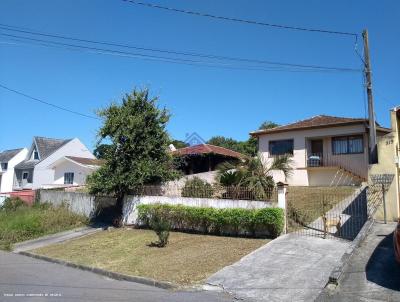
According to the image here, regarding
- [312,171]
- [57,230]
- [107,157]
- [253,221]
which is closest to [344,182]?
[312,171]

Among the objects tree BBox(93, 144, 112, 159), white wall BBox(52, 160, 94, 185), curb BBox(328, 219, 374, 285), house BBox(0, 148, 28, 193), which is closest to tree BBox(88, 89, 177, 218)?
tree BBox(93, 144, 112, 159)

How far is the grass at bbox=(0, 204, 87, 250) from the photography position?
19.4 metres

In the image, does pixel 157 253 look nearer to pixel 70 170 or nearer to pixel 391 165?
pixel 391 165

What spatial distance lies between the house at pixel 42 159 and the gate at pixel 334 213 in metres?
32.7

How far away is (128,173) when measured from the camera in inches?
749

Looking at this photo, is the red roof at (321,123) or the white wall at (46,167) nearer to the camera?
the red roof at (321,123)

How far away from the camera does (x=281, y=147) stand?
26734 mm

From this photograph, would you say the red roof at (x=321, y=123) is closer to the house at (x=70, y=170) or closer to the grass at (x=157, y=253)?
the grass at (x=157, y=253)

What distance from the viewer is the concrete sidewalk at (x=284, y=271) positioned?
8.54 metres

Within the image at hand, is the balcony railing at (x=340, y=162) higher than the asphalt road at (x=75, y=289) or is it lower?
higher

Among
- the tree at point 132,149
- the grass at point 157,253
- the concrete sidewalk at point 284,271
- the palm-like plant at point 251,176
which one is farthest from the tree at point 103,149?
the concrete sidewalk at point 284,271

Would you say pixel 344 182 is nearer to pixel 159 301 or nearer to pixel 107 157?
pixel 107 157

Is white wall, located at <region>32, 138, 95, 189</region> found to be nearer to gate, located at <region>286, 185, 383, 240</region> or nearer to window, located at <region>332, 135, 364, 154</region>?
window, located at <region>332, 135, 364, 154</region>

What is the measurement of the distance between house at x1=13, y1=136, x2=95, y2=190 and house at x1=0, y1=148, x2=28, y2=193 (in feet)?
2.31
